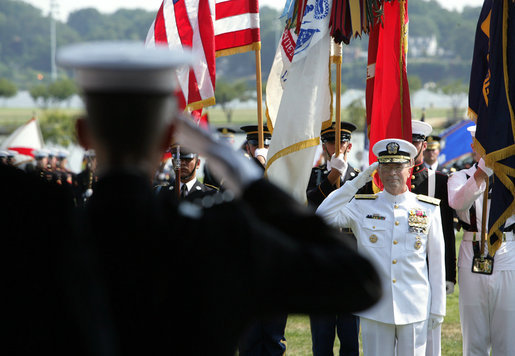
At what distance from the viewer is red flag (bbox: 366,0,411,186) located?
218 inches

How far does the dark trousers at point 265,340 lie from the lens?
19.8ft

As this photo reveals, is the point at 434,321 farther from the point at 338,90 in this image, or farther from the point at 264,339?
the point at 338,90

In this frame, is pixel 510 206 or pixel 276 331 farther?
pixel 276 331

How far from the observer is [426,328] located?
4941 millimetres

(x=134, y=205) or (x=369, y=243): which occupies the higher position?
(x=134, y=205)

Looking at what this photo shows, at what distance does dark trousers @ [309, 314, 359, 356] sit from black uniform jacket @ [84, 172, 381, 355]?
169 inches

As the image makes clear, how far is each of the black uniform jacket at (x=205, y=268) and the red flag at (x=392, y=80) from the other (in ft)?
13.4

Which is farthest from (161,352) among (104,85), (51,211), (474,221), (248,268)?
(474,221)

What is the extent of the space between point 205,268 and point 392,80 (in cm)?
434

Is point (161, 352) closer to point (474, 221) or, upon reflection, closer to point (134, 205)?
point (134, 205)

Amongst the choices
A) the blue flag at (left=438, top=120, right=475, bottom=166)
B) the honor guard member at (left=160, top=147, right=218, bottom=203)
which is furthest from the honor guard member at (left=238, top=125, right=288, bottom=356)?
the blue flag at (left=438, top=120, right=475, bottom=166)

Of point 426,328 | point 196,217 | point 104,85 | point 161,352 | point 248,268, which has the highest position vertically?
point 104,85

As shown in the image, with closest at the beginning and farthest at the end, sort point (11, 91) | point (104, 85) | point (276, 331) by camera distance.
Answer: point (104, 85) → point (276, 331) → point (11, 91)

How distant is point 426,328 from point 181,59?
12.8 feet
